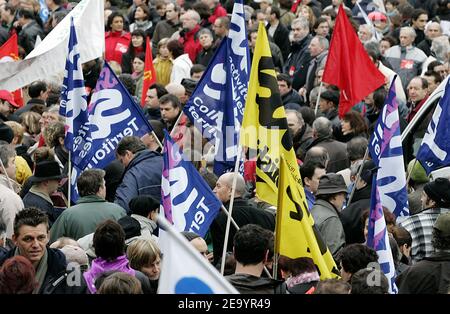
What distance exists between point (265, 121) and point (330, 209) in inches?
41.6

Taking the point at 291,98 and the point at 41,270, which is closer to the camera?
the point at 41,270

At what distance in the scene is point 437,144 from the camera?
39.6 ft

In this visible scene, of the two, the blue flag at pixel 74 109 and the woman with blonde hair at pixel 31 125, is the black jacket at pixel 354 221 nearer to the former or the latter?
the blue flag at pixel 74 109

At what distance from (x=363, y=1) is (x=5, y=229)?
1299 cm

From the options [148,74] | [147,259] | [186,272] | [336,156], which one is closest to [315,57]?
[148,74]

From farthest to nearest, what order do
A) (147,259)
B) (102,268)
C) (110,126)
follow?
(110,126)
(147,259)
(102,268)

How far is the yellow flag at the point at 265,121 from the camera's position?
10.1 metres

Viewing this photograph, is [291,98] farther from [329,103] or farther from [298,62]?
[298,62]

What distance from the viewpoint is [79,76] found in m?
13.1

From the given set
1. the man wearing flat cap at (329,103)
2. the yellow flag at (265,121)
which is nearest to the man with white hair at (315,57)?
the man wearing flat cap at (329,103)

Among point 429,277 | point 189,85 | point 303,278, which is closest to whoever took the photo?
point 303,278

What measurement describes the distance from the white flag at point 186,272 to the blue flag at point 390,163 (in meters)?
5.70

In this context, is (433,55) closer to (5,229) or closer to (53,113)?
(53,113)
